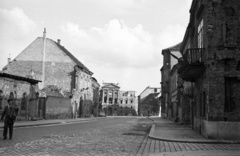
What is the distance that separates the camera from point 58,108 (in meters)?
42.3

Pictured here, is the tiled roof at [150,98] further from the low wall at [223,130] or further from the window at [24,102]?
the low wall at [223,130]

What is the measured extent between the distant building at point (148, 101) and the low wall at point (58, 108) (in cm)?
6434

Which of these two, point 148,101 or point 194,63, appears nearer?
point 194,63

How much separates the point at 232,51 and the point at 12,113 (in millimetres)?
10973

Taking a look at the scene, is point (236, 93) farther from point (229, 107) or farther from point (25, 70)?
point (25, 70)

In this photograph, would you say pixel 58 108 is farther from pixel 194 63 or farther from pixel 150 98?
pixel 150 98

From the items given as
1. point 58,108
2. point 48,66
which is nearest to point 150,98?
point 48,66

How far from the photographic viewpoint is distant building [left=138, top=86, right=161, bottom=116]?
359 feet

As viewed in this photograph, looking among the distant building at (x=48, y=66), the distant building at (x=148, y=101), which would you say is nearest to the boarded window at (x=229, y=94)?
the distant building at (x=48, y=66)

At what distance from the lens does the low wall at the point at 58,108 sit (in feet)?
129

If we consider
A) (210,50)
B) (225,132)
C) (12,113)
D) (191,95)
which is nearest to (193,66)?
(210,50)

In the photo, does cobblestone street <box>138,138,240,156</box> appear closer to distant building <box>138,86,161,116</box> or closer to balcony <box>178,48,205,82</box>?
balcony <box>178,48,205,82</box>

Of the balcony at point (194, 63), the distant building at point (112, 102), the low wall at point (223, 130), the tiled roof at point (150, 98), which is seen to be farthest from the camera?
the distant building at point (112, 102)

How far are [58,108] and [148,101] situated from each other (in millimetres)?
72588
